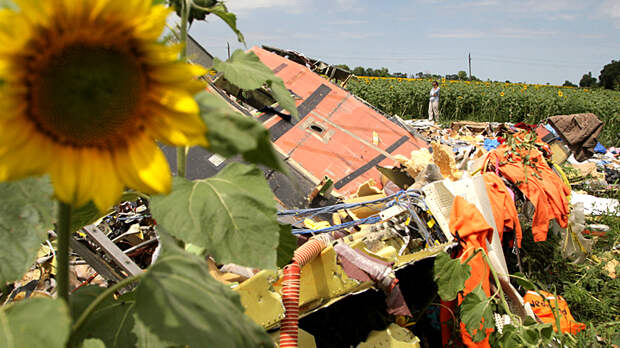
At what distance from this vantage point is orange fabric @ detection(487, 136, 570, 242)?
3678mm

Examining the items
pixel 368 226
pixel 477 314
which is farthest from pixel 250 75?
pixel 368 226

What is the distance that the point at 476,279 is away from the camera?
2.74 meters

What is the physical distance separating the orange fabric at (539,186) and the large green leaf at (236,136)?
363 centimetres

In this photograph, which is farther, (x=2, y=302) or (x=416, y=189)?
(x=416, y=189)

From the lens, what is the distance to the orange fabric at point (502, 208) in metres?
3.22

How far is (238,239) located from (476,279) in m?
2.44

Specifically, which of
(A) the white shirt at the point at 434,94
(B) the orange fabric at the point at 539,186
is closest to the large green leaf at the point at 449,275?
(B) the orange fabric at the point at 539,186

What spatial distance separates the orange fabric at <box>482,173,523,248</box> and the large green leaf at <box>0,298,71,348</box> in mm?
3139

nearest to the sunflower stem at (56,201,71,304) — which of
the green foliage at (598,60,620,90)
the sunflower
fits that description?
the sunflower

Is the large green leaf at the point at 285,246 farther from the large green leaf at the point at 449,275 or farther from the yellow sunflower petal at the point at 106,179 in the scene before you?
the large green leaf at the point at 449,275

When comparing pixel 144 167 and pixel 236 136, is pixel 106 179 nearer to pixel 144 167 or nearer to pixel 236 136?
pixel 144 167

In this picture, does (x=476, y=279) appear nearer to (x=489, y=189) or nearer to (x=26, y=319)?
(x=489, y=189)

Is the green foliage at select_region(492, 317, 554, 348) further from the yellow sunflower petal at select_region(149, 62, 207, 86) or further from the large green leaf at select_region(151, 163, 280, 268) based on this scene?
the yellow sunflower petal at select_region(149, 62, 207, 86)

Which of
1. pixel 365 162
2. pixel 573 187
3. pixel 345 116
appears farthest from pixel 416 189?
pixel 573 187
